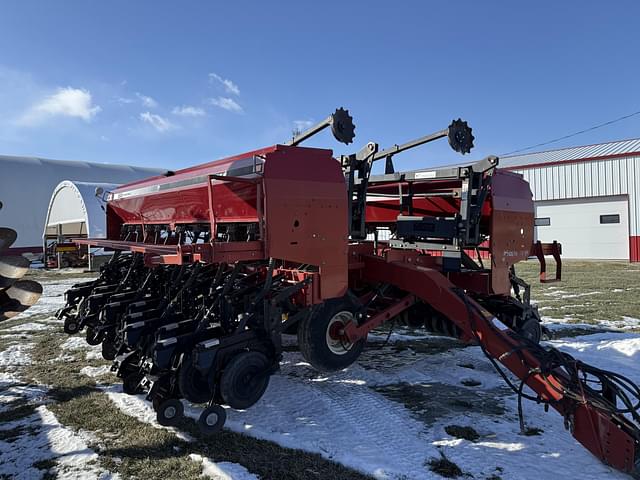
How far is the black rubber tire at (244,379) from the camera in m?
3.47

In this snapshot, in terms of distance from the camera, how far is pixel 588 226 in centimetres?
2056

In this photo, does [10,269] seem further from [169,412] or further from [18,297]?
[169,412]

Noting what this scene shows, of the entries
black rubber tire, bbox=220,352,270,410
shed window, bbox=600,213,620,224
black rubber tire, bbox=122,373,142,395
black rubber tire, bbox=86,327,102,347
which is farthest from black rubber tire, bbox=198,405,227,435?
shed window, bbox=600,213,620,224

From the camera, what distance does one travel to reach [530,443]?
130 inches

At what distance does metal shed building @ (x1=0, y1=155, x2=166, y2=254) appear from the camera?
2630cm

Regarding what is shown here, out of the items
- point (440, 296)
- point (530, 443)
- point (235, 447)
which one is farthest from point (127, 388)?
point (530, 443)

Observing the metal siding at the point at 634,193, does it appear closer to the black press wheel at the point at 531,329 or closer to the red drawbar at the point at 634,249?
the red drawbar at the point at 634,249

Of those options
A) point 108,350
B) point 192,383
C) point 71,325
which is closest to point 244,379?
point 192,383

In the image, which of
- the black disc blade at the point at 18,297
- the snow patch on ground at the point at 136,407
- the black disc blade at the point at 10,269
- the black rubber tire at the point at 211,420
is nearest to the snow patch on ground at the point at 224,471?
the black rubber tire at the point at 211,420

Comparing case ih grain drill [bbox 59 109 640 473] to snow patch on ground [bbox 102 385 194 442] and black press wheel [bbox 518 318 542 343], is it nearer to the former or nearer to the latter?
black press wheel [bbox 518 318 542 343]

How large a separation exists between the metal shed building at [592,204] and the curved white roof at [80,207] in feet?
63.9

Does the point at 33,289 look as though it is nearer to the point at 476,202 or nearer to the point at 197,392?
the point at 197,392

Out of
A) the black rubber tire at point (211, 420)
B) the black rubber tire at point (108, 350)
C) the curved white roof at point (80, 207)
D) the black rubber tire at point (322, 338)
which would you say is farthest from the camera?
the curved white roof at point (80, 207)

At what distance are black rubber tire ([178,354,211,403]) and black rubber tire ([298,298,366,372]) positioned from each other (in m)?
1.09
